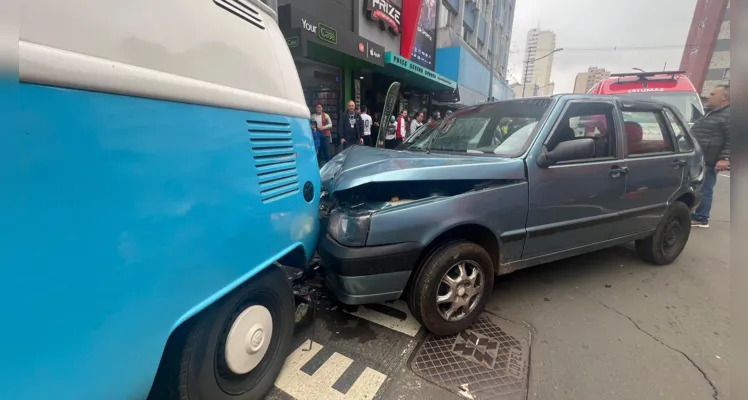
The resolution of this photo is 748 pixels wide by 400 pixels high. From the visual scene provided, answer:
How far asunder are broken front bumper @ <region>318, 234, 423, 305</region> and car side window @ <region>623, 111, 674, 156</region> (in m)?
2.61

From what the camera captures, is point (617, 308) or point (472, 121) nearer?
point (617, 308)

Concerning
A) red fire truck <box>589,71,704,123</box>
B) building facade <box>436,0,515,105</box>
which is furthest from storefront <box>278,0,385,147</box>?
building facade <box>436,0,515,105</box>

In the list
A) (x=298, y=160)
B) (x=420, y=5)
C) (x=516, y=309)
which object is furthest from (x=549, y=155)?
(x=420, y=5)

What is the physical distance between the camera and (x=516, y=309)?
113 inches

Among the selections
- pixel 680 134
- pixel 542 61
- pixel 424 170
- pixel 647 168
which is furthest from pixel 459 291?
pixel 542 61

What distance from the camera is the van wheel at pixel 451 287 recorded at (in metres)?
2.29

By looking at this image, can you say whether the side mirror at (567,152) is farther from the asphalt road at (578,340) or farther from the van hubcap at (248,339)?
the van hubcap at (248,339)

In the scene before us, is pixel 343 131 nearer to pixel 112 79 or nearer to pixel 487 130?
pixel 487 130

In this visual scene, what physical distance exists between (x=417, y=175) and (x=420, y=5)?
43.6 ft

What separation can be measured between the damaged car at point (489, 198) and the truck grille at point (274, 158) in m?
0.47

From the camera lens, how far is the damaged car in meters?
2.16

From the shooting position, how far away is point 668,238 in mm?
3832

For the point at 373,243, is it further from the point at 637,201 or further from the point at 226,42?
the point at 637,201

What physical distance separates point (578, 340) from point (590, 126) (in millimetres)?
2113
